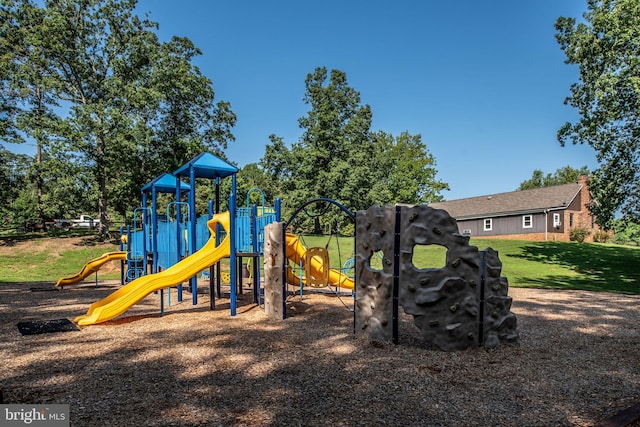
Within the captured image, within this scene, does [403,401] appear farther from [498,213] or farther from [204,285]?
[498,213]

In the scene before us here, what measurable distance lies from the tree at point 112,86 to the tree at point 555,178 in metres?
60.0

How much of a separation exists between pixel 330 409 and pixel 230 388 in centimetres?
127

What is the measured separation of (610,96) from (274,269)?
17.8 m

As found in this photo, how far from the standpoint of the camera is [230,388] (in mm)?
4535

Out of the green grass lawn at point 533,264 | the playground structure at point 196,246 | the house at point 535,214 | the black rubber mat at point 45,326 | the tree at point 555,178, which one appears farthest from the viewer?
the tree at point 555,178

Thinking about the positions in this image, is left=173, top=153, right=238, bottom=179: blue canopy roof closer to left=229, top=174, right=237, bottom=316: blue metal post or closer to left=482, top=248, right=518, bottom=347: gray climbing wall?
left=229, top=174, right=237, bottom=316: blue metal post

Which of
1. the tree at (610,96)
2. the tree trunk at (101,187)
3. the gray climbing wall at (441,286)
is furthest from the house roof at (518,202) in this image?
the gray climbing wall at (441,286)

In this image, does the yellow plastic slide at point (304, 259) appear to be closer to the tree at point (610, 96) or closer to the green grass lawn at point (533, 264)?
the green grass lawn at point (533, 264)

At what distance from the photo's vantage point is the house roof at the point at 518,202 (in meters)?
34.9

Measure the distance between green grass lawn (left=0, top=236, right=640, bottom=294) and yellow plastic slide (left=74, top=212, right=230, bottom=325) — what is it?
798 cm

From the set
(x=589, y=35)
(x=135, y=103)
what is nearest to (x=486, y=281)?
(x=589, y=35)

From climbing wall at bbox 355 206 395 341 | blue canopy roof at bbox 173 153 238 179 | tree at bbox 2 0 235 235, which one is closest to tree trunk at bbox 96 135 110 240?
tree at bbox 2 0 235 235

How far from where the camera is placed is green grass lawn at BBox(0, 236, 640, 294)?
1645 centimetres
